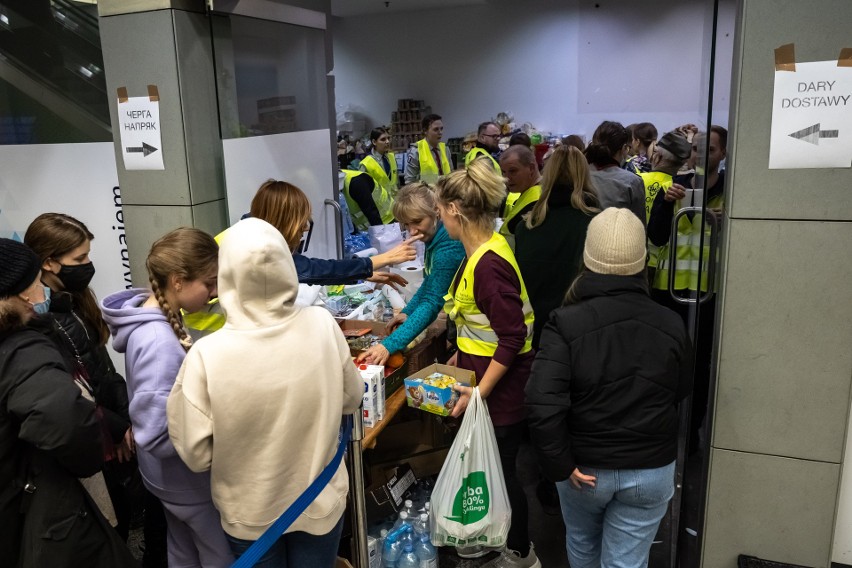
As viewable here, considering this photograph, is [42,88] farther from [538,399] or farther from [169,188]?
[538,399]

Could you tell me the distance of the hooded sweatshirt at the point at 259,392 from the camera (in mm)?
1484

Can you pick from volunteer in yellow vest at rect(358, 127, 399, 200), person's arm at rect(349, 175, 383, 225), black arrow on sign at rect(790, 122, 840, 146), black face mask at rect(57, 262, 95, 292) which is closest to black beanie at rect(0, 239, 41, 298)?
black face mask at rect(57, 262, 95, 292)

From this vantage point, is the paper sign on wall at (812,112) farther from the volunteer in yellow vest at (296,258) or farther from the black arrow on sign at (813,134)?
the volunteer in yellow vest at (296,258)

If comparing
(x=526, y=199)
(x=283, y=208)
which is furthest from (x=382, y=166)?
(x=283, y=208)

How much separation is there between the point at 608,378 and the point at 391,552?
1.29m

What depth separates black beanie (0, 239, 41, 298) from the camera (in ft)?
5.34

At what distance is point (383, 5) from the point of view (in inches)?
388

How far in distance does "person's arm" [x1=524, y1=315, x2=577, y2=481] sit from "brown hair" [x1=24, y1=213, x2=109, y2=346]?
149cm

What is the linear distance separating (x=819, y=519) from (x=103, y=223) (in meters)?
3.35

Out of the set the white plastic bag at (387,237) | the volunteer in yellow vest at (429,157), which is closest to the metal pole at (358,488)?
the white plastic bag at (387,237)

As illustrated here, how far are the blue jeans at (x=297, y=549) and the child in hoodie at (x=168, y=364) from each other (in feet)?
0.40

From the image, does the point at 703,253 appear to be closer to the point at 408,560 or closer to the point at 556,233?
the point at 556,233

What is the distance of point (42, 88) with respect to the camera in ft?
11.3

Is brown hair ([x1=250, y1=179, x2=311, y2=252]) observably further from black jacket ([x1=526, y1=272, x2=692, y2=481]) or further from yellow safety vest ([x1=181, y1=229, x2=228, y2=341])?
black jacket ([x1=526, y1=272, x2=692, y2=481])
